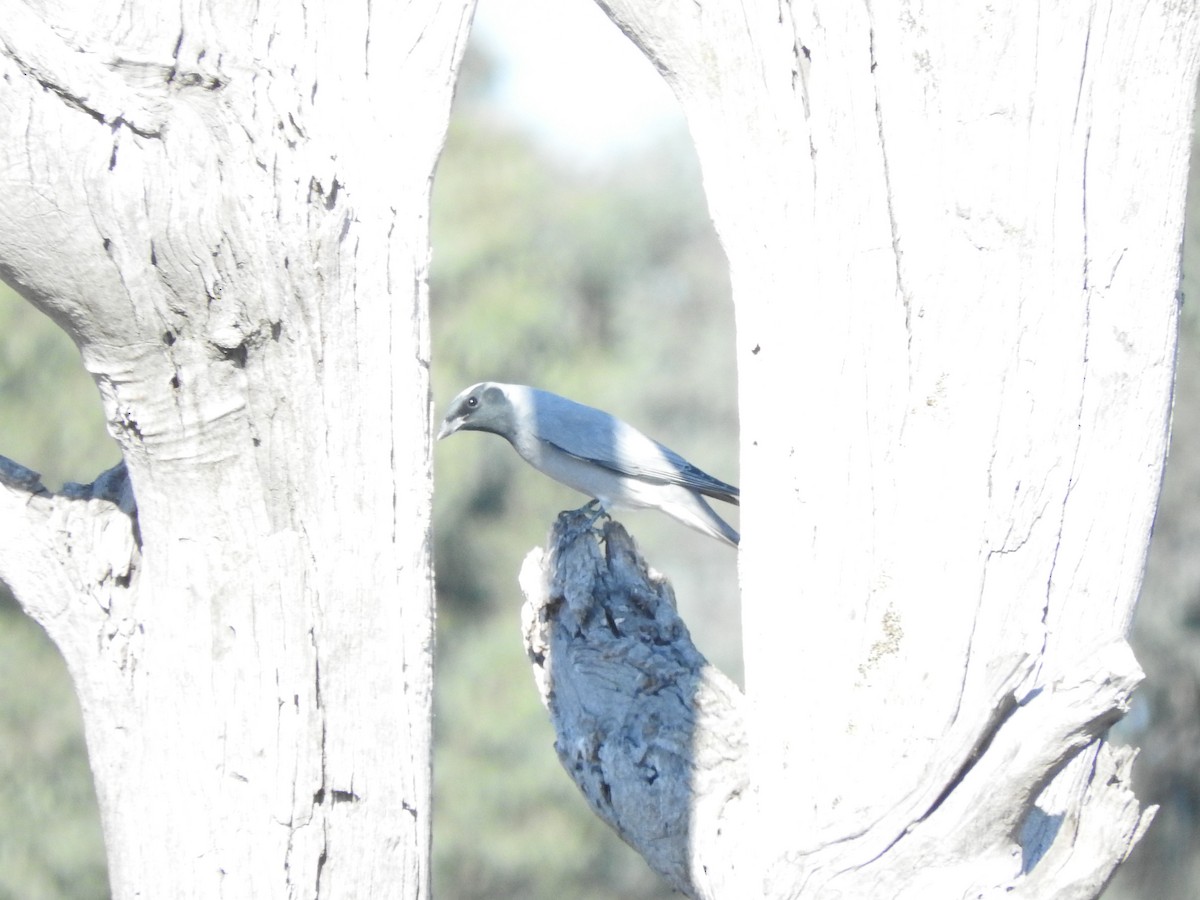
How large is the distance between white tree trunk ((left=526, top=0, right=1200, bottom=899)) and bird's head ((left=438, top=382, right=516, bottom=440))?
4295 millimetres

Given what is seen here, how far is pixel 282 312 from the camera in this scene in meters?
2.57

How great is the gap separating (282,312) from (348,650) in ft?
2.33

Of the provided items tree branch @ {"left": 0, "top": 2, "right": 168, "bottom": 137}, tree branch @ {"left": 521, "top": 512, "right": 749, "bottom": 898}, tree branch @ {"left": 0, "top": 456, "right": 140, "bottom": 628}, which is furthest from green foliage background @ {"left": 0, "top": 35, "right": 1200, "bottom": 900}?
tree branch @ {"left": 0, "top": 2, "right": 168, "bottom": 137}

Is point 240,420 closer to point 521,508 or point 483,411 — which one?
point 483,411

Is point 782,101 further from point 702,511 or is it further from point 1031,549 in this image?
point 702,511

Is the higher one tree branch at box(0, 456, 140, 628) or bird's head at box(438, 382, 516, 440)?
bird's head at box(438, 382, 516, 440)

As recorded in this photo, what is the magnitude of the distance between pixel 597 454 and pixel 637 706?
10.7ft

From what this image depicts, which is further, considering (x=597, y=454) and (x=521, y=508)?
(x=521, y=508)

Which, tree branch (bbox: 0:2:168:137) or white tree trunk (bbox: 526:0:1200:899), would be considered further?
white tree trunk (bbox: 526:0:1200:899)

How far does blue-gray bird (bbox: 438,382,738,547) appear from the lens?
668cm

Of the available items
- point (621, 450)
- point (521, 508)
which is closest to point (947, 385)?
point (621, 450)

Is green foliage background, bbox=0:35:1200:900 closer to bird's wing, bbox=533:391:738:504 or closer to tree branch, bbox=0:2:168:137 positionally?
bird's wing, bbox=533:391:738:504

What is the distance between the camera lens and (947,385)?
9.04 ft

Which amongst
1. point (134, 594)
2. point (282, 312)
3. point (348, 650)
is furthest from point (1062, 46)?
point (134, 594)
